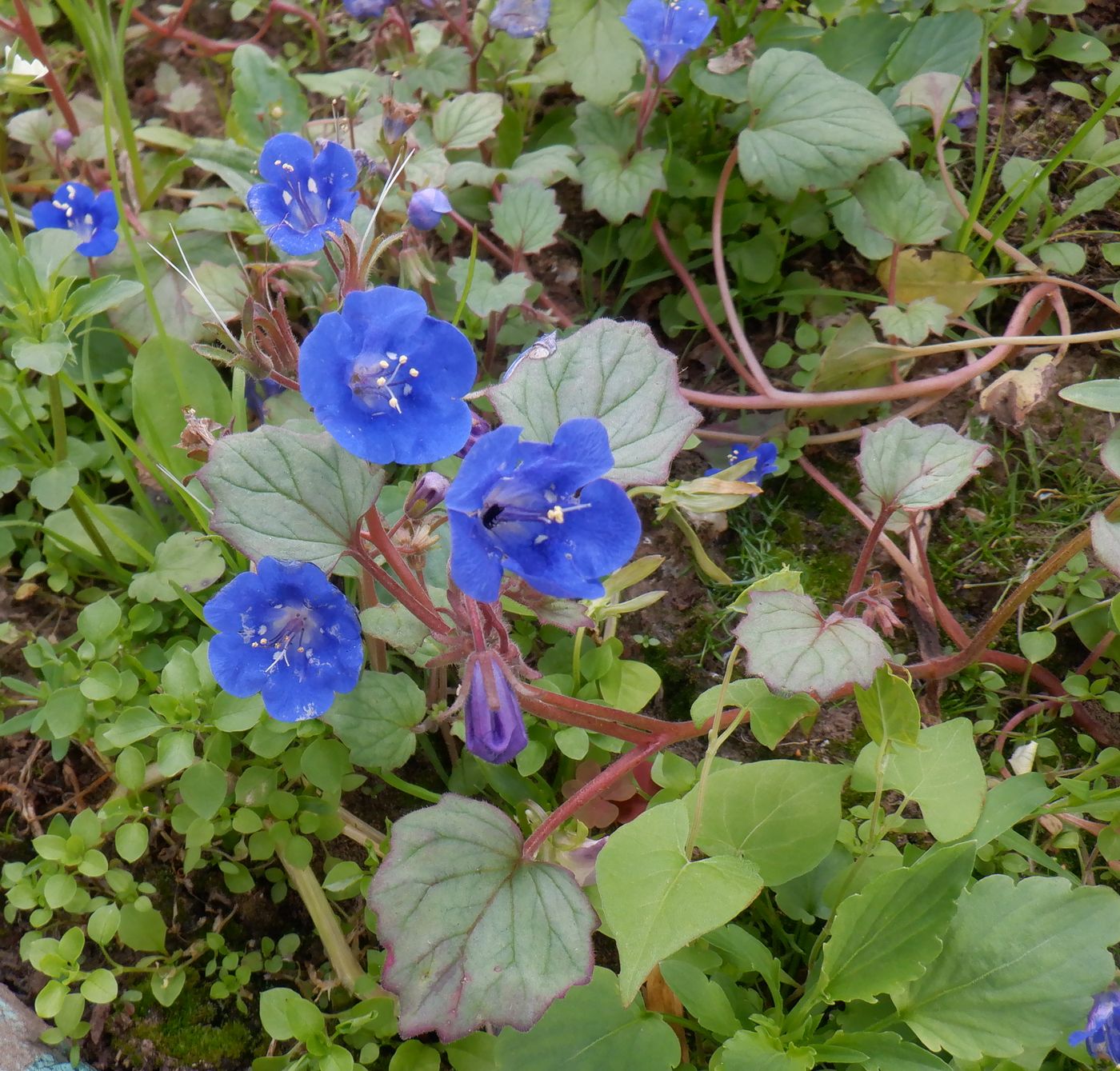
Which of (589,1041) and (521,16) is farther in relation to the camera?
(521,16)

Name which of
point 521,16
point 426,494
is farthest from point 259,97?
point 426,494

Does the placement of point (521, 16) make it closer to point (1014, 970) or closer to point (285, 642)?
point (285, 642)

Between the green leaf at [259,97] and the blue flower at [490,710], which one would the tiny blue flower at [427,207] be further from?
the blue flower at [490,710]

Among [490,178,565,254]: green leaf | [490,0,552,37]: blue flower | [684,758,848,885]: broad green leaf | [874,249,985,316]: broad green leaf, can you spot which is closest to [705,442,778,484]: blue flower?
[874,249,985,316]: broad green leaf

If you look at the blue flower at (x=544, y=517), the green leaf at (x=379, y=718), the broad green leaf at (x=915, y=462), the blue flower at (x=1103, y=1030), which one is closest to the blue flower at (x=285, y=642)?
the green leaf at (x=379, y=718)

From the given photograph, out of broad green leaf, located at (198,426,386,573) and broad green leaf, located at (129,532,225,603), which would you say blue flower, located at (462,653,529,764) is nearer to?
broad green leaf, located at (198,426,386,573)

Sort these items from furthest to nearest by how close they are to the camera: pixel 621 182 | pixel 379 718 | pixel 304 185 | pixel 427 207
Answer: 1. pixel 621 182
2. pixel 427 207
3. pixel 304 185
4. pixel 379 718
